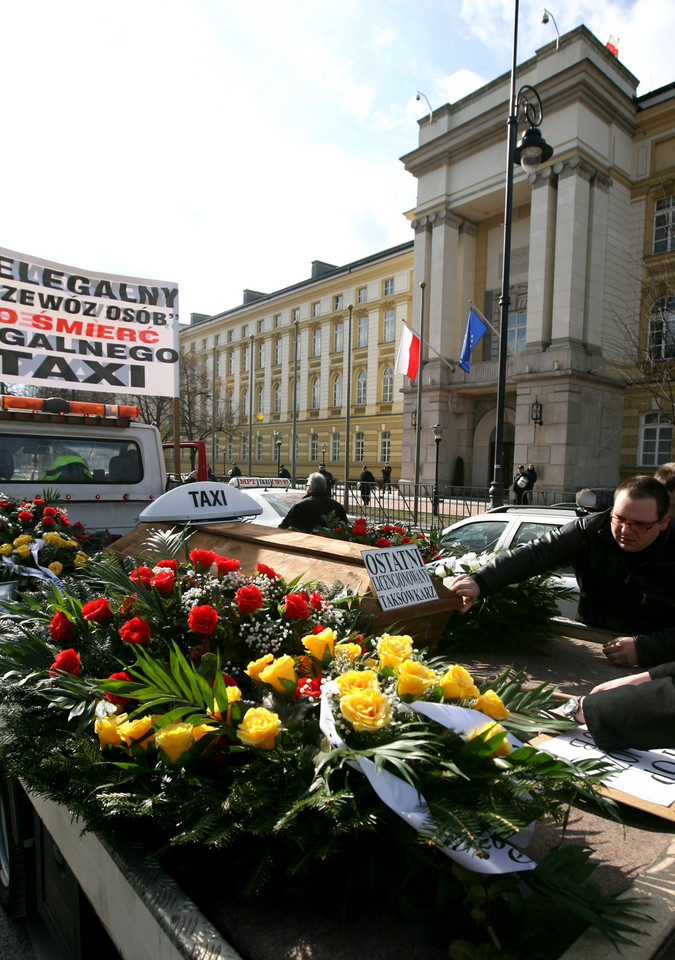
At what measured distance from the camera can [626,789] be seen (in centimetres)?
175

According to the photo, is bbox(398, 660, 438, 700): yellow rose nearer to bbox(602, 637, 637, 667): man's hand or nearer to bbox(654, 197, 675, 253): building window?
bbox(602, 637, 637, 667): man's hand

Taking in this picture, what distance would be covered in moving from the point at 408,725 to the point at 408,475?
102ft

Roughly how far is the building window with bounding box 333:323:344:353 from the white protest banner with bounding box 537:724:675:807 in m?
45.7

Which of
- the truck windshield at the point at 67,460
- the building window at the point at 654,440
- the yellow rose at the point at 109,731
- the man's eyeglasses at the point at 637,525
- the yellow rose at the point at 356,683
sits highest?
the building window at the point at 654,440

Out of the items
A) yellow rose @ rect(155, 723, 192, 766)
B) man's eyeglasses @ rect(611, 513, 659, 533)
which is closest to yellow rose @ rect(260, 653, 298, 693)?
→ yellow rose @ rect(155, 723, 192, 766)

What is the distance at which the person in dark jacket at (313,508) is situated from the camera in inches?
240

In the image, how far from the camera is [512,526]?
21.1ft

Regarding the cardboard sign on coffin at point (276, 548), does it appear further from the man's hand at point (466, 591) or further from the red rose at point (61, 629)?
the red rose at point (61, 629)

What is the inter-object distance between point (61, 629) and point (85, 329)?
5.93 metres

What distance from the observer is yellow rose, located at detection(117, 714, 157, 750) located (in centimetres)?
151

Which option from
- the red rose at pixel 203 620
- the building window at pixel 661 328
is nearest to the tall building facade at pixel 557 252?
the building window at pixel 661 328

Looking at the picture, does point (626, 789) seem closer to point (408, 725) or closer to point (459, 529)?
point (408, 725)

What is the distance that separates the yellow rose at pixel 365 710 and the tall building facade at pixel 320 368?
104ft

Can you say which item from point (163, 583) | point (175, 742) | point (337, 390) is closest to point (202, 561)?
point (163, 583)
